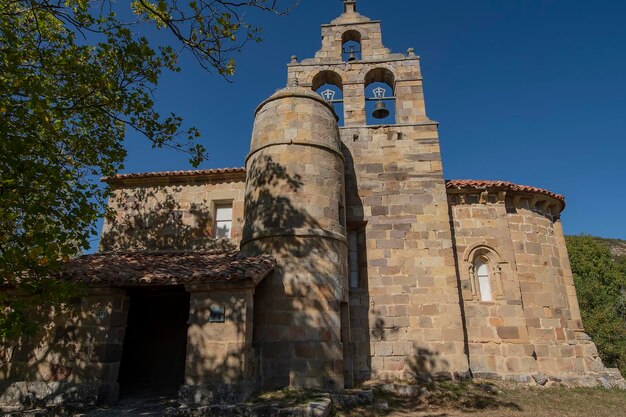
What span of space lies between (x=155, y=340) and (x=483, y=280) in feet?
29.3

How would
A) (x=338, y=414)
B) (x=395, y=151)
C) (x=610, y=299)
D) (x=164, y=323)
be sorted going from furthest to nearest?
(x=610, y=299) → (x=395, y=151) → (x=164, y=323) → (x=338, y=414)

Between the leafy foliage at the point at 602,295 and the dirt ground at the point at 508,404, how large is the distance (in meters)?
13.8

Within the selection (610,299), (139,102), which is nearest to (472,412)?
(139,102)

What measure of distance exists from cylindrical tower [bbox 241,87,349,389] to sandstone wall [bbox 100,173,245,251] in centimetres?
208

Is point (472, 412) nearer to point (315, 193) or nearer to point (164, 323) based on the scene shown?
point (315, 193)

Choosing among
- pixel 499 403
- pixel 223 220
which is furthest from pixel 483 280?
pixel 223 220

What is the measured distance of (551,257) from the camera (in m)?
11.4

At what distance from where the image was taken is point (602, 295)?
25.2 m

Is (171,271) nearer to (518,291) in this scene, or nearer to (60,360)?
(60,360)

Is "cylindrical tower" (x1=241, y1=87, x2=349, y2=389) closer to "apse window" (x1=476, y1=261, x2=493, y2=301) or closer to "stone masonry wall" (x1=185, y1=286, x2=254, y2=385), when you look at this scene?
"stone masonry wall" (x1=185, y1=286, x2=254, y2=385)

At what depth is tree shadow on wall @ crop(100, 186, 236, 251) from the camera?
38.8ft

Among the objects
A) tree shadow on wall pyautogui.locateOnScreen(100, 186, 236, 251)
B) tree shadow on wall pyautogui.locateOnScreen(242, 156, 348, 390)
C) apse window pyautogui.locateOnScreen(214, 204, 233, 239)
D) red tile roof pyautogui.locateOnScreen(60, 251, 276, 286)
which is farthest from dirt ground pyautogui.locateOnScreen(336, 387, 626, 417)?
apse window pyautogui.locateOnScreen(214, 204, 233, 239)

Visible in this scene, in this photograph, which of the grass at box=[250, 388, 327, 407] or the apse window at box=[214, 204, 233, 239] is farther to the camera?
the apse window at box=[214, 204, 233, 239]

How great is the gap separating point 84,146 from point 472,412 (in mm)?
9348
